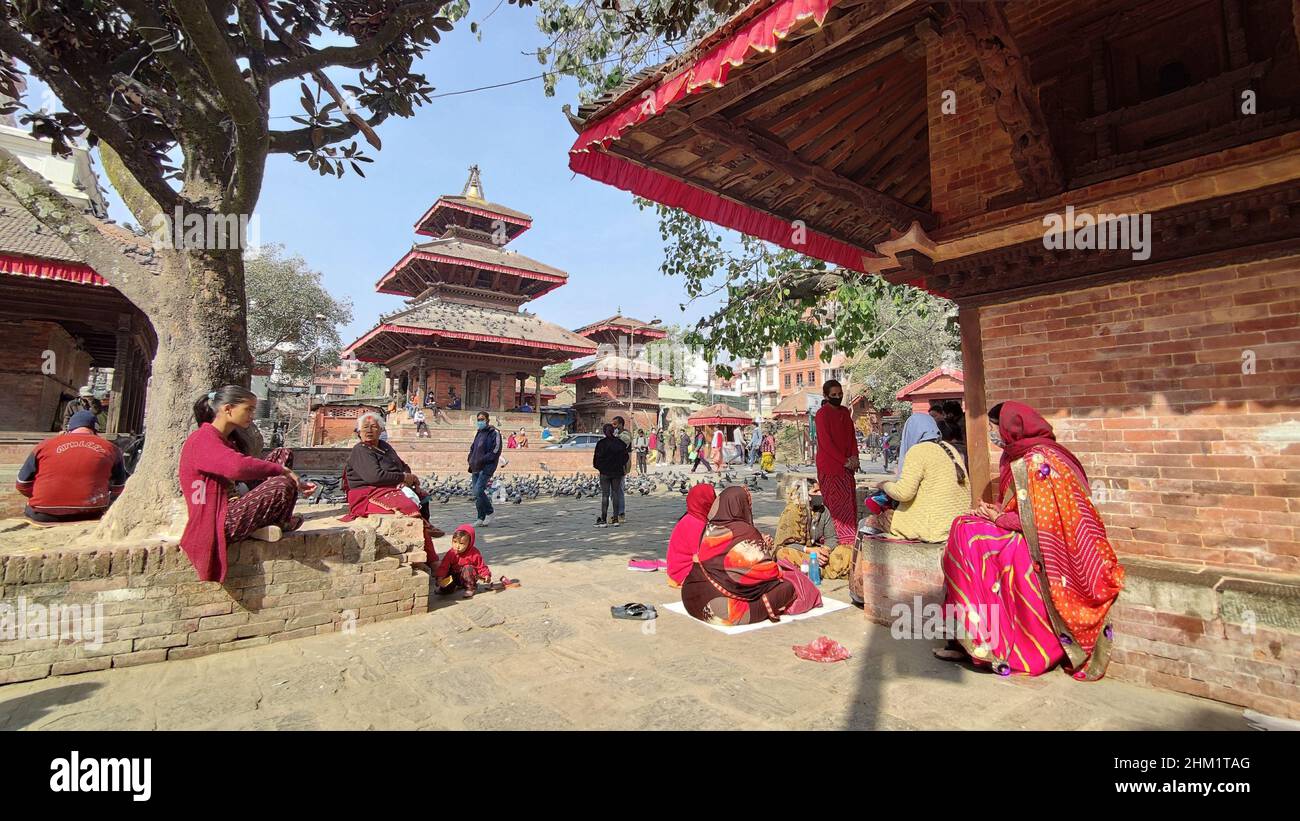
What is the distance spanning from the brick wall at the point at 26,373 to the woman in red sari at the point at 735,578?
14230mm

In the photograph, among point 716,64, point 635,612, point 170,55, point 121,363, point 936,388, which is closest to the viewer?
point 716,64

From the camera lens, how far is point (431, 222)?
1171 inches

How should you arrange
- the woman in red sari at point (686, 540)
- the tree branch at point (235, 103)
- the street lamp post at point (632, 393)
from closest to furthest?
the tree branch at point (235, 103)
the woman in red sari at point (686, 540)
the street lamp post at point (632, 393)

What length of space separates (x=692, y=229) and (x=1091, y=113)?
601cm

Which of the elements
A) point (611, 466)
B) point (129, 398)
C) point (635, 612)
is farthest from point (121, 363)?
point (635, 612)

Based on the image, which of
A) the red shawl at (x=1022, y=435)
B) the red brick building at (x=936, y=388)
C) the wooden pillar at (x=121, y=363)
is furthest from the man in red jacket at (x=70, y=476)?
the red brick building at (x=936, y=388)

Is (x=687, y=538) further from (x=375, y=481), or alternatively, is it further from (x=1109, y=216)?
(x=1109, y=216)

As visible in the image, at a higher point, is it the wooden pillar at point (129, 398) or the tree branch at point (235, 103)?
the tree branch at point (235, 103)

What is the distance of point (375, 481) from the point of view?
193 inches

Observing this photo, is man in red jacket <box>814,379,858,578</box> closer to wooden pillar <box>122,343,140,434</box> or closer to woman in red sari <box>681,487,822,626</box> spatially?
woman in red sari <box>681,487,822,626</box>

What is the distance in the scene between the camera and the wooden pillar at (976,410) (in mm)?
4219

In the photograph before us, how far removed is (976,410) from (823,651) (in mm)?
2229

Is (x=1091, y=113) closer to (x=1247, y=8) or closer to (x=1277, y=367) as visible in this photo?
(x=1247, y=8)

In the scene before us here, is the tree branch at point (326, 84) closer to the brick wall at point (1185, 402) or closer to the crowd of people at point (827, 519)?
the crowd of people at point (827, 519)
